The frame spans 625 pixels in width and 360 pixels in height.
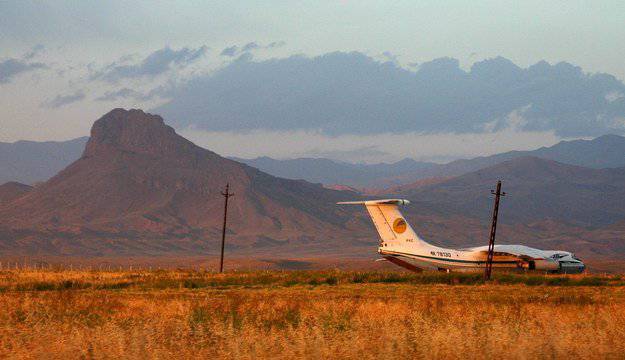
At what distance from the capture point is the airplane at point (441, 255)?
189 ft

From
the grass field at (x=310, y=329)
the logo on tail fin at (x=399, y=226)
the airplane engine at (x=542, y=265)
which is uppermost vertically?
the logo on tail fin at (x=399, y=226)

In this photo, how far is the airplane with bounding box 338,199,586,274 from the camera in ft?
189

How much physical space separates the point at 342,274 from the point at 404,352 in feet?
111

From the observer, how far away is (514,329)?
20078 millimetres

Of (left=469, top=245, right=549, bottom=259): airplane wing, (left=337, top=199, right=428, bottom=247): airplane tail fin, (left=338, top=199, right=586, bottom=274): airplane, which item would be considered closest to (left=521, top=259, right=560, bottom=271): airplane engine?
(left=338, top=199, right=586, bottom=274): airplane

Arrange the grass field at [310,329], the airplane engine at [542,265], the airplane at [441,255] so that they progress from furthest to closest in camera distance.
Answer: the airplane engine at [542,265] < the airplane at [441,255] < the grass field at [310,329]


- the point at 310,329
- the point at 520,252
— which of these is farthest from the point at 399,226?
the point at 310,329

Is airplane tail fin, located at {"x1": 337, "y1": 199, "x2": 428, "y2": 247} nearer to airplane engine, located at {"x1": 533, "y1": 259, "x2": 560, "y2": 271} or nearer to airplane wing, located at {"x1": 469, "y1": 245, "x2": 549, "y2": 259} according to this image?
airplane wing, located at {"x1": 469, "y1": 245, "x2": 549, "y2": 259}

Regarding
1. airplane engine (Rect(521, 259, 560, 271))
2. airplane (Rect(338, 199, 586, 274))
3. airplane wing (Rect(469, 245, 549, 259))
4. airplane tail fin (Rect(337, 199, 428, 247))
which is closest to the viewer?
airplane wing (Rect(469, 245, 549, 259))

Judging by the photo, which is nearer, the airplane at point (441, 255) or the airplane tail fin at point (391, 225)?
the airplane at point (441, 255)

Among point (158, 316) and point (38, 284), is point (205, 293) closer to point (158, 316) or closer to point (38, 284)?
point (38, 284)

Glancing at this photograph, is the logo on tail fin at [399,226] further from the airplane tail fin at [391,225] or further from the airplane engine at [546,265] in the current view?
the airplane engine at [546,265]

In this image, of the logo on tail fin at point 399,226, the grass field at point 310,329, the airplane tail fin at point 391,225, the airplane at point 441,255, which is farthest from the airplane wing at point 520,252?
the grass field at point 310,329

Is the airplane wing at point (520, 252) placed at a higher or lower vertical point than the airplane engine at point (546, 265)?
higher
